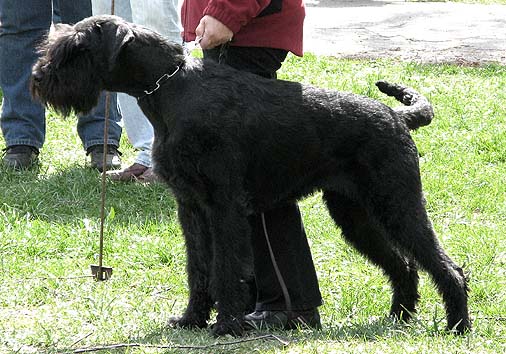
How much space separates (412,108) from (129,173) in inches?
122

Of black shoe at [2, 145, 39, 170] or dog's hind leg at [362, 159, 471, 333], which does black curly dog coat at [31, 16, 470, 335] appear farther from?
black shoe at [2, 145, 39, 170]

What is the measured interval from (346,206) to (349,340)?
33.7 inches

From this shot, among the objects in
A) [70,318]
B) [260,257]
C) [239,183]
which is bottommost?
[70,318]

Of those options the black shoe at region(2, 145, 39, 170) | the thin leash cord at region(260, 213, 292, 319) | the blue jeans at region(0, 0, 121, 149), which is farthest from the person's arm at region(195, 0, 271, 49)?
the black shoe at region(2, 145, 39, 170)

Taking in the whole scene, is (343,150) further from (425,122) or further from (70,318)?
(70,318)

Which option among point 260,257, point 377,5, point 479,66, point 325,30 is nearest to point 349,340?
point 260,257

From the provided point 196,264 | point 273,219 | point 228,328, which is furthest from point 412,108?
point 228,328

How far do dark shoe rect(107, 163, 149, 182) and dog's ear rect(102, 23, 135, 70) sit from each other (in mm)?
3119

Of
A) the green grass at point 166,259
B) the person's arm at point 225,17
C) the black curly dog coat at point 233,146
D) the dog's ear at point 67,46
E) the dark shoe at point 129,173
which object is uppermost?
the person's arm at point 225,17

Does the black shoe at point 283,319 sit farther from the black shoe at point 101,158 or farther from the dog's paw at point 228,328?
the black shoe at point 101,158

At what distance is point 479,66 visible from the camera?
36.3ft

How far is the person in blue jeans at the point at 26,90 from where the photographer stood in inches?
305

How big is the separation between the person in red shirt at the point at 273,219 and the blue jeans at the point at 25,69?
297 centimetres

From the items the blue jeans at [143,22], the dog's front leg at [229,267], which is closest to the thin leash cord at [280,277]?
the dog's front leg at [229,267]
